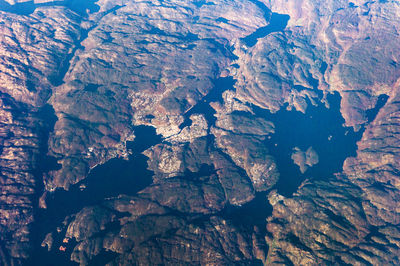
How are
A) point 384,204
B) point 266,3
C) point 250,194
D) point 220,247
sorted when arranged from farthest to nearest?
point 266,3 → point 250,194 → point 384,204 → point 220,247

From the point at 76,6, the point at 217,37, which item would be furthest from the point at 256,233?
the point at 76,6

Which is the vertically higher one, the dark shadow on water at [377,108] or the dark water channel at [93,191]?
the dark shadow on water at [377,108]

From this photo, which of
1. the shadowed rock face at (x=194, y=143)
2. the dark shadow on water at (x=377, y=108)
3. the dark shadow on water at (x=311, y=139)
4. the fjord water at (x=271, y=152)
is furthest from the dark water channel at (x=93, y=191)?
the dark shadow on water at (x=377, y=108)

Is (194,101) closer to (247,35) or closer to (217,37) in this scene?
(217,37)

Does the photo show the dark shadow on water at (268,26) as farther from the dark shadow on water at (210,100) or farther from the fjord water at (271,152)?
the fjord water at (271,152)

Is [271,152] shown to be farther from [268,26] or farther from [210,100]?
[268,26]

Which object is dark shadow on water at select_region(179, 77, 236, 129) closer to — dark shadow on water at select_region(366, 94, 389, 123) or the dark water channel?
the dark water channel

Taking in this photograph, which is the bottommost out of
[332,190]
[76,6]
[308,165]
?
[332,190]

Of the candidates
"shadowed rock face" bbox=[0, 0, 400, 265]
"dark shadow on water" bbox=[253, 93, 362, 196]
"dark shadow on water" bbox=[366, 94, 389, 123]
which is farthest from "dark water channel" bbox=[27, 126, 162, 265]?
"dark shadow on water" bbox=[366, 94, 389, 123]
